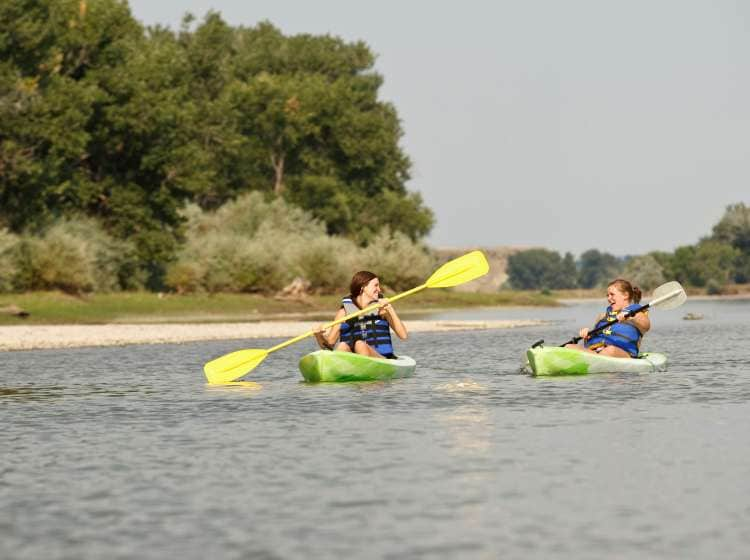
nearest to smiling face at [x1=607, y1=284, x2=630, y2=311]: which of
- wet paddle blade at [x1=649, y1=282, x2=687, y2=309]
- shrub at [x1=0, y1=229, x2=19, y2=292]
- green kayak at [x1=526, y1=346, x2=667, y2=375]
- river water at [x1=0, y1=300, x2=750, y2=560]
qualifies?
green kayak at [x1=526, y1=346, x2=667, y2=375]

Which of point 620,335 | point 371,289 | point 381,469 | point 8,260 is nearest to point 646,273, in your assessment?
point 8,260

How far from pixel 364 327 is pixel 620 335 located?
147 inches

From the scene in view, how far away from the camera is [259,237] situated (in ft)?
221

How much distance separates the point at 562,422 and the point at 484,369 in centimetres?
938

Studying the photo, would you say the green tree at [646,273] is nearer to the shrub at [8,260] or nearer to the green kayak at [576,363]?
the shrub at [8,260]

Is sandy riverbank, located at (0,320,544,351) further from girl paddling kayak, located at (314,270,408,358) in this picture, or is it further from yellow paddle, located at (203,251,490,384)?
girl paddling kayak, located at (314,270,408,358)

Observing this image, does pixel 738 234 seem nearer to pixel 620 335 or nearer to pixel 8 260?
pixel 8 260

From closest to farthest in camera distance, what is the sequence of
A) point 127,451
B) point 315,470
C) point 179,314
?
1. point 315,470
2. point 127,451
3. point 179,314

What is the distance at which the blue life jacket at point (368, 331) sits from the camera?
20578mm

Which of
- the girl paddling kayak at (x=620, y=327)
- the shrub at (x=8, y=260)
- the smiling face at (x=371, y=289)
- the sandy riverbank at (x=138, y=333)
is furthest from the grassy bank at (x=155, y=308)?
the girl paddling kayak at (x=620, y=327)

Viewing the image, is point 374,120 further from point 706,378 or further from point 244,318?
point 706,378

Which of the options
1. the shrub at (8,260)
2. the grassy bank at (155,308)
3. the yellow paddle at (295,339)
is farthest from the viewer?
the shrub at (8,260)

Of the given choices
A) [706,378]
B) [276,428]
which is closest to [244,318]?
[706,378]

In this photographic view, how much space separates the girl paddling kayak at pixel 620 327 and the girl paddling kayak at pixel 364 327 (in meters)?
2.72
